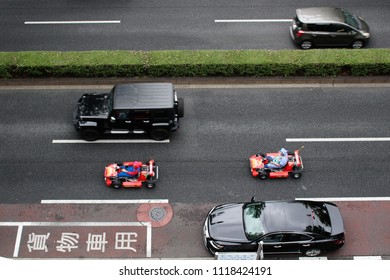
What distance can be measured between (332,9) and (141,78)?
35.6ft

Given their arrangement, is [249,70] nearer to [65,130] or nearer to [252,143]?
[252,143]

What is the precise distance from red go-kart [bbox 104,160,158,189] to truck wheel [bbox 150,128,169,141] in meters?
1.71

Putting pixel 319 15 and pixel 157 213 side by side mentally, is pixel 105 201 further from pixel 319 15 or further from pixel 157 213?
pixel 319 15

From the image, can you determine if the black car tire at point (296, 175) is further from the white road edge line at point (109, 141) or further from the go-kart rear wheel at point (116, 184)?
the go-kart rear wheel at point (116, 184)

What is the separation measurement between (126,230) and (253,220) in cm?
486

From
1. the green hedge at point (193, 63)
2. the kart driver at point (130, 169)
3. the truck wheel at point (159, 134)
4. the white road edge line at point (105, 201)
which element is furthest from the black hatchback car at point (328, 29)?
the white road edge line at point (105, 201)

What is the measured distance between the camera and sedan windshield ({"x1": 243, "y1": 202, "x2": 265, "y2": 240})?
1633cm

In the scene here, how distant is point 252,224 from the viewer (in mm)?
16562

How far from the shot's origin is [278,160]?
18.8m

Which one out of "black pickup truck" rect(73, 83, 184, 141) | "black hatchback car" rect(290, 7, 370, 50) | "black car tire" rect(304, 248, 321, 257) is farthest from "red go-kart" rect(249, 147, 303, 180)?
"black hatchback car" rect(290, 7, 370, 50)

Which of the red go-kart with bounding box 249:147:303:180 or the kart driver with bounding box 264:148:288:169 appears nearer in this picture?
the kart driver with bounding box 264:148:288:169

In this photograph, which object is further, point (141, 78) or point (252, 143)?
point (141, 78)

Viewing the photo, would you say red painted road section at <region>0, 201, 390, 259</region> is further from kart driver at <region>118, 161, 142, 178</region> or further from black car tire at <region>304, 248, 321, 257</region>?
kart driver at <region>118, 161, 142, 178</region>


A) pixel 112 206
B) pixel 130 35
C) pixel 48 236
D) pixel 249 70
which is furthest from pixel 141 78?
pixel 48 236
